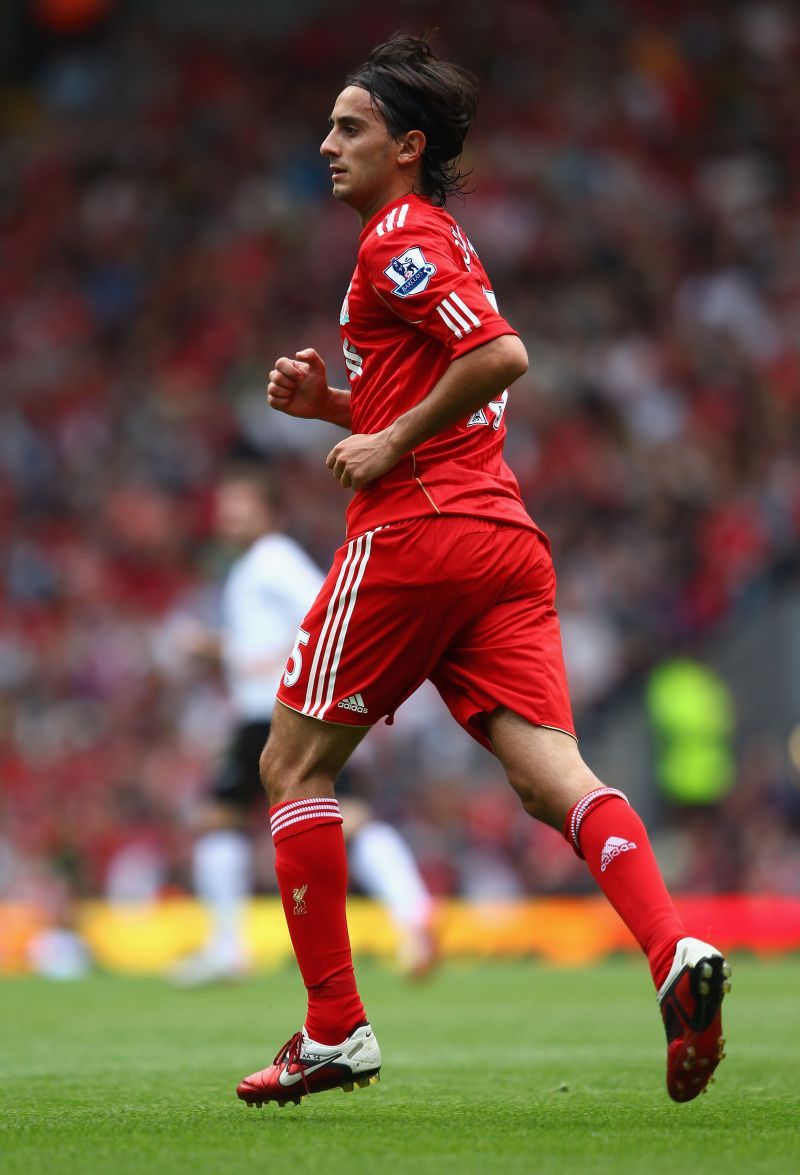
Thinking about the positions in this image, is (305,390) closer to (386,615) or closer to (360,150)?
(360,150)

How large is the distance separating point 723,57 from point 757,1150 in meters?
18.0

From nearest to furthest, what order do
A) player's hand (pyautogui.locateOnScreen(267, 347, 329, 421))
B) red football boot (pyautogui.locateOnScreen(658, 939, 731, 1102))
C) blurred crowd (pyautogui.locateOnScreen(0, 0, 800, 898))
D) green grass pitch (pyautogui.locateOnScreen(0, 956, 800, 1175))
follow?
green grass pitch (pyautogui.locateOnScreen(0, 956, 800, 1175)) < red football boot (pyautogui.locateOnScreen(658, 939, 731, 1102)) < player's hand (pyautogui.locateOnScreen(267, 347, 329, 421)) < blurred crowd (pyautogui.locateOnScreen(0, 0, 800, 898))

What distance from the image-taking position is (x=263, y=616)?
370 inches

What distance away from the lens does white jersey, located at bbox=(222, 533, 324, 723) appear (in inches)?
363

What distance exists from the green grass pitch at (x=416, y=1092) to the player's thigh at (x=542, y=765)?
0.71 m

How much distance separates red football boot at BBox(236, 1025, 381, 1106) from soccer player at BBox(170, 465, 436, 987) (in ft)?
15.3

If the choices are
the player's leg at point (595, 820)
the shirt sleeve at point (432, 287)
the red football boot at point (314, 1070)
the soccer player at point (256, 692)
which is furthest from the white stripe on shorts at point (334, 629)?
the soccer player at point (256, 692)

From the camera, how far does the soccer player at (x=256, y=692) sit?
30.3 feet

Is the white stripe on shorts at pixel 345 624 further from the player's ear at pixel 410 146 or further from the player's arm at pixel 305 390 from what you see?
the player's ear at pixel 410 146

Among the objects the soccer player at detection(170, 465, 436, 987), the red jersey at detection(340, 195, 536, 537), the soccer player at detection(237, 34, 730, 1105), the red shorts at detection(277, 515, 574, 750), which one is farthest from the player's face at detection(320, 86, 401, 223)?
the soccer player at detection(170, 465, 436, 987)

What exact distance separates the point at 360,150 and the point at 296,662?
1.22 m

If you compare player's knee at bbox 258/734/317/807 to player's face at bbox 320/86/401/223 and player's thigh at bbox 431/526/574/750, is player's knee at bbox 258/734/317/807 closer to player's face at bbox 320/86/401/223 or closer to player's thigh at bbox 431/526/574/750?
player's thigh at bbox 431/526/574/750

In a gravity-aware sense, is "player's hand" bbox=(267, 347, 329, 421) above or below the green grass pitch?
above

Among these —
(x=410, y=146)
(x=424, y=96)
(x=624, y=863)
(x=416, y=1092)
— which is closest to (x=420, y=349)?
(x=410, y=146)
